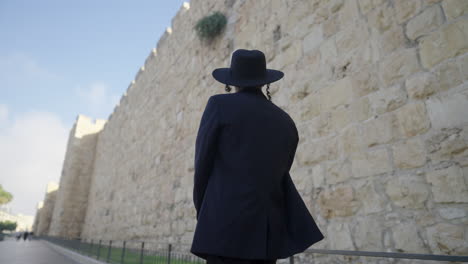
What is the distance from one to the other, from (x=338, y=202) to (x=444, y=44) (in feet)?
5.61

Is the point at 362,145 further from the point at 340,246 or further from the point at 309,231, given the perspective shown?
the point at 309,231

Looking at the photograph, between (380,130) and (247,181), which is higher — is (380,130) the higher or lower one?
the higher one

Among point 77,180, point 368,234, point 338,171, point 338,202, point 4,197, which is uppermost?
point 4,197

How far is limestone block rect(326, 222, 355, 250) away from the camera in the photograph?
117 inches

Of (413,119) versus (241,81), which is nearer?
(241,81)

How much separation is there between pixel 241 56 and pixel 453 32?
6.49 ft

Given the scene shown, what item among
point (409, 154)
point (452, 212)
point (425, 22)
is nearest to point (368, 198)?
point (409, 154)

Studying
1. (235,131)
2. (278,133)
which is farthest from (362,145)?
(235,131)

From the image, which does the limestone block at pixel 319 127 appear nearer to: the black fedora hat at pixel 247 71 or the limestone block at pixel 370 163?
the limestone block at pixel 370 163

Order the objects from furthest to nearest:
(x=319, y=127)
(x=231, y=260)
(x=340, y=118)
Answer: (x=319, y=127), (x=340, y=118), (x=231, y=260)

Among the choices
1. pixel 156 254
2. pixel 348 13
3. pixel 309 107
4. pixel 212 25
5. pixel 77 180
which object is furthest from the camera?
pixel 77 180

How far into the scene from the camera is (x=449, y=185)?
2.30 meters

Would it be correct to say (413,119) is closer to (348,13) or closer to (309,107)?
(309,107)

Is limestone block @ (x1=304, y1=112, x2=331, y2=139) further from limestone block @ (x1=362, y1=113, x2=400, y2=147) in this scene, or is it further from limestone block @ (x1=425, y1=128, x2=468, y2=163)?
limestone block @ (x1=425, y1=128, x2=468, y2=163)
